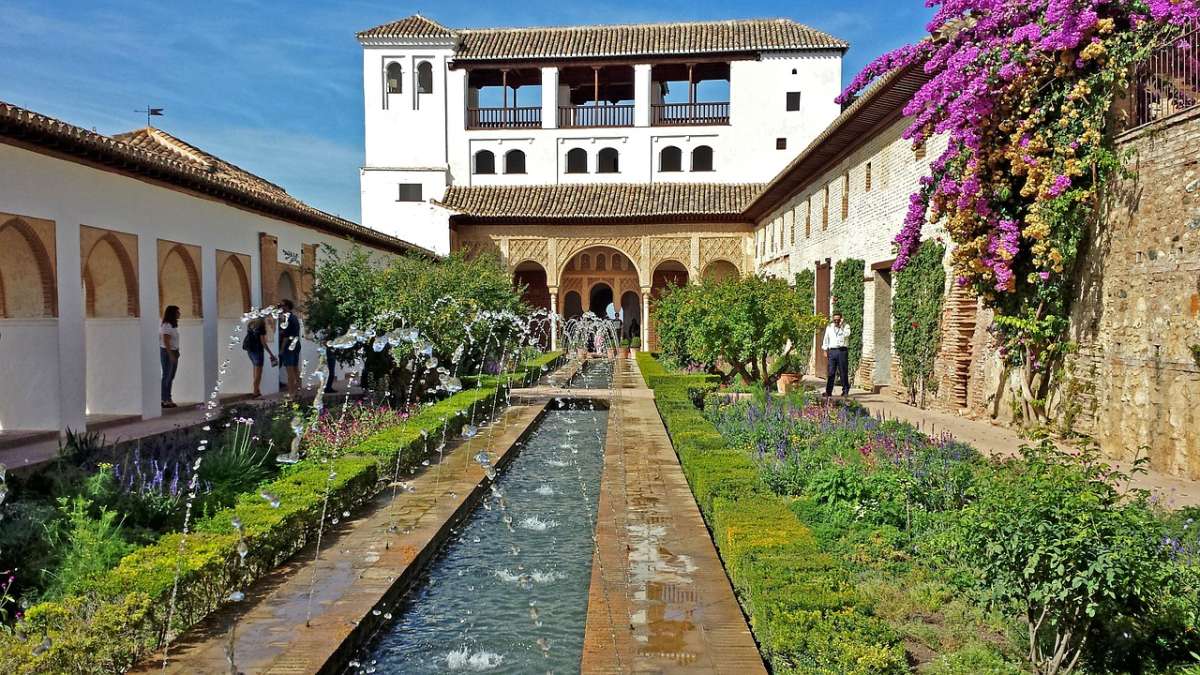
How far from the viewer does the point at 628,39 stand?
30.1 m

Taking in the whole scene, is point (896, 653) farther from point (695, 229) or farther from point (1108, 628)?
point (695, 229)

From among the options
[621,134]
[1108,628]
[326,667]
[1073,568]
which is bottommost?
[326,667]

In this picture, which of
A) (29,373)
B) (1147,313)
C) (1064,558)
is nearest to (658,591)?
(1064,558)

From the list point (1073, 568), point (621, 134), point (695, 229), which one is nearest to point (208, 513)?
point (1073, 568)

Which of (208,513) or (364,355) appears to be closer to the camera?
(208,513)

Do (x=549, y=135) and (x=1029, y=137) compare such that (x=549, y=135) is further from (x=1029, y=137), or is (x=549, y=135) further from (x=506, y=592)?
(x=506, y=592)

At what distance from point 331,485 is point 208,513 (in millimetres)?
852

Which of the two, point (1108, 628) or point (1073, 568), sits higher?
point (1073, 568)

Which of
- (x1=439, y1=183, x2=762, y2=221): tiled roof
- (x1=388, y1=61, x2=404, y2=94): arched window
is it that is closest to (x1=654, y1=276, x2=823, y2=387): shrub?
(x1=439, y1=183, x2=762, y2=221): tiled roof

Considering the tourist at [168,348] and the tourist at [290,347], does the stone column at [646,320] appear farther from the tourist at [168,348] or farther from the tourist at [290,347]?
the tourist at [168,348]

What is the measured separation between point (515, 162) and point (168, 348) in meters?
20.8

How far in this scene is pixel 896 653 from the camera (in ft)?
10.3

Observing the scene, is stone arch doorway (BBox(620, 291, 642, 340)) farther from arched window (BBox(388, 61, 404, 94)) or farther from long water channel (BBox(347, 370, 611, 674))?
long water channel (BBox(347, 370, 611, 674))

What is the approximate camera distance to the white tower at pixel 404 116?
30203mm
